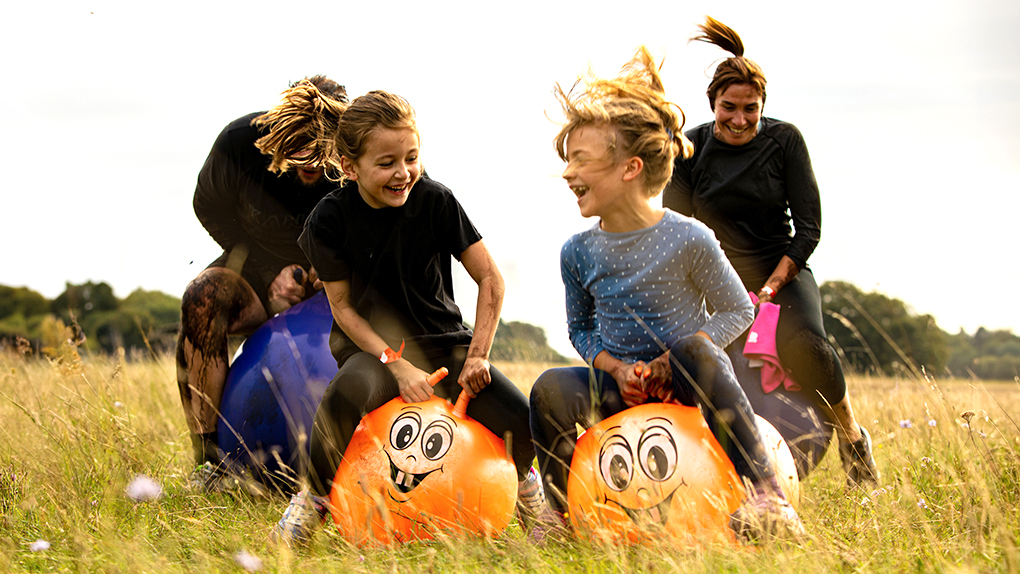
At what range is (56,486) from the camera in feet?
15.6

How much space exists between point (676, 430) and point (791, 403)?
1724mm

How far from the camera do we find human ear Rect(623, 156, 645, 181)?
11.9ft

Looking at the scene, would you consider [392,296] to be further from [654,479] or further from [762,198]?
[762,198]

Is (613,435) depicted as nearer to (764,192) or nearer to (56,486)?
(764,192)

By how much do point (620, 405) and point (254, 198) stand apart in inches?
114

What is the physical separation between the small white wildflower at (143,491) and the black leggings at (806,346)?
3.58 m

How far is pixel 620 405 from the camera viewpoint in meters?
3.70

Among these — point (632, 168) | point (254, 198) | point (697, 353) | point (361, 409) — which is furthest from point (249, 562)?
point (254, 198)

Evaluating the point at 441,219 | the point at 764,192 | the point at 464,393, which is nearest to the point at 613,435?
the point at 464,393

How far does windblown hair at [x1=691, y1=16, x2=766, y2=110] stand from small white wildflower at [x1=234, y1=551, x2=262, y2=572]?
370cm

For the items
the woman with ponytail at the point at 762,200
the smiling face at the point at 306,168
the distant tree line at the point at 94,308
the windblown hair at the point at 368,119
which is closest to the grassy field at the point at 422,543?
the woman with ponytail at the point at 762,200

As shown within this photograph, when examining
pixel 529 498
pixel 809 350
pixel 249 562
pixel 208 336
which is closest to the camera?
pixel 249 562

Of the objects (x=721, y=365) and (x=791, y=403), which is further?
(x=791, y=403)

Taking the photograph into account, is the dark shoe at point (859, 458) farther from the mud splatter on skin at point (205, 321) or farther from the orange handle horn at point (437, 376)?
the mud splatter on skin at point (205, 321)
